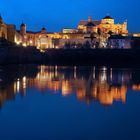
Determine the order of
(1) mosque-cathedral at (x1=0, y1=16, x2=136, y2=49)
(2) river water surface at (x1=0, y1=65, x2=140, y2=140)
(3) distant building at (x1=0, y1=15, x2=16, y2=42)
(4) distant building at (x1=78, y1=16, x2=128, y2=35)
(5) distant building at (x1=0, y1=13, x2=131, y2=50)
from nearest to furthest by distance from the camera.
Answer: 1. (2) river water surface at (x1=0, y1=65, x2=140, y2=140)
2. (3) distant building at (x1=0, y1=15, x2=16, y2=42)
3. (5) distant building at (x1=0, y1=13, x2=131, y2=50)
4. (1) mosque-cathedral at (x1=0, y1=16, x2=136, y2=49)
5. (4) distant building at (x1=78, y1=16, x2=128, y2=35)

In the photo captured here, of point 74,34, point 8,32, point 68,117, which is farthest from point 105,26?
point 68,117

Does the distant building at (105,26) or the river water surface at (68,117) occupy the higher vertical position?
the distant building at (105,26)

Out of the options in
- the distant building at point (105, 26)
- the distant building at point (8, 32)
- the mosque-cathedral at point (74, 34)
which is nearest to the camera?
the distant building at point (8, 32)

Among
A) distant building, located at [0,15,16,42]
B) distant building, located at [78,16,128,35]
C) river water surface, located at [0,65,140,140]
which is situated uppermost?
distant building, located at [78,16,128,35]

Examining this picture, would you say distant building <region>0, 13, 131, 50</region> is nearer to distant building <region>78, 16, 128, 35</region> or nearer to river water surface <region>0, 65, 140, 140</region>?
distant building <region>78, 16, 128, 35</region>

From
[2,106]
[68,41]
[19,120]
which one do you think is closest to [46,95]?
[2,106]

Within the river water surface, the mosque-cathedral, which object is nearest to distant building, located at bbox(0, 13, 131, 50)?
the mosque-cathedral

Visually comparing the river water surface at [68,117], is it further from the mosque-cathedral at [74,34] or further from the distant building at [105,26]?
the distant building at [105,26]

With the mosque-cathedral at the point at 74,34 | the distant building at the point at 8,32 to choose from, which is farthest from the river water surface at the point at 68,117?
the mosque-cathedral at the point at 74,34

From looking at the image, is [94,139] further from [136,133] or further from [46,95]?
[46,95]

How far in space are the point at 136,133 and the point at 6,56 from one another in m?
54.9

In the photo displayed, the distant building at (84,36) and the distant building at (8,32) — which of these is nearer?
the distant building at (8,32)

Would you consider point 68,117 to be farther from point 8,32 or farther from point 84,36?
point 84,36

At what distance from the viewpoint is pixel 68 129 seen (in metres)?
13.5
